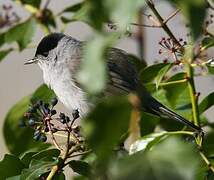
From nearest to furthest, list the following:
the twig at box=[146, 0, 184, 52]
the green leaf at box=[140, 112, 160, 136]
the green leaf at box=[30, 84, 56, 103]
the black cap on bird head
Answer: the twig at box=[146, 0, 184, 52]
the green leaf at box=[140, 112, 160, 136]
the green leaf at box=[30, 84, 56, 103]
the black cap on bird head

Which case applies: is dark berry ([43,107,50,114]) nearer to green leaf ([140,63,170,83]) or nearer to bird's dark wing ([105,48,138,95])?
green leaf ([140,63,170,83])

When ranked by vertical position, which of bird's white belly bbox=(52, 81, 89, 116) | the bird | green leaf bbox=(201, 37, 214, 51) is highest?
green leaf bbox=(201, 37, 214, 51)

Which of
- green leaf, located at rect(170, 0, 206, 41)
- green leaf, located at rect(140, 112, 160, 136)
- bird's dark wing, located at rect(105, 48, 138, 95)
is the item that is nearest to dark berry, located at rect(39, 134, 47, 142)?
green leaf, located at rect(140, 112, 160, 136)

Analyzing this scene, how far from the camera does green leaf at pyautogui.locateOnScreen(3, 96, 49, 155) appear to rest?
8.88 feet

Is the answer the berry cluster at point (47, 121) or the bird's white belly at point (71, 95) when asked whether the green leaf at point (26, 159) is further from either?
the bird's white belly at point (71, 95)

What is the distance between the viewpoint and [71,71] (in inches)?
149

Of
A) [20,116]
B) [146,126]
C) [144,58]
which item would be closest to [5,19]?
[20,116]

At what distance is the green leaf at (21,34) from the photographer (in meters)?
2.69

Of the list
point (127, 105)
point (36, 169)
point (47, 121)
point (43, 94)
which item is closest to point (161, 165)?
point (127, 105)

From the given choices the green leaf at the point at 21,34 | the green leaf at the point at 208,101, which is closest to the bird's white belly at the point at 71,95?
the green leaf at the point at 21,34

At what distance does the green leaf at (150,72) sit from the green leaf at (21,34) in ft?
1.92

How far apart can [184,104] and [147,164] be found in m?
1.58

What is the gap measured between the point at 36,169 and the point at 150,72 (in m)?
0.82

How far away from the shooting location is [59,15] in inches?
116
